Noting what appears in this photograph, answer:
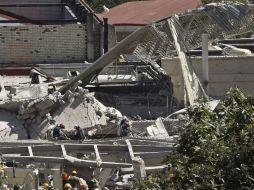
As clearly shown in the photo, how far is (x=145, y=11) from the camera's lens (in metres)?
68.6

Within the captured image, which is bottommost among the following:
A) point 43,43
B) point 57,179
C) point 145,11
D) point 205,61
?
point 57,179

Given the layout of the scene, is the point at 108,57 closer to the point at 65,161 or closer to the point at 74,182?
the point at 65,161

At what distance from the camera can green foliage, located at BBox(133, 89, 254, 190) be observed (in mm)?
15000

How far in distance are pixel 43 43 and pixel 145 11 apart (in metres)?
20.0

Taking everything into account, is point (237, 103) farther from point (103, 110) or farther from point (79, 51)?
point (79, 51)

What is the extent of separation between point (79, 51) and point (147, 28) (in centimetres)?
1263

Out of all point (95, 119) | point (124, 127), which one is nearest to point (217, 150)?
point (124, 127)

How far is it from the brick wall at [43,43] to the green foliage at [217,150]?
3280 cm

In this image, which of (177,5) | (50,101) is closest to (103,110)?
(50,101)

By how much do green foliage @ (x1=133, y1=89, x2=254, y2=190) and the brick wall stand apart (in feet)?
108

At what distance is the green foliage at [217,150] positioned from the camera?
1500 centimetres

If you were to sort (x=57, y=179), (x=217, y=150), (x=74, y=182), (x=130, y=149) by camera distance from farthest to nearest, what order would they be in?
1. (x=130, y=149)
2. (x=57, y=179)
3. (x=74, y=182)
4. (x=217, y=150)

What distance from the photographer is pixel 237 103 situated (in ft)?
52.4

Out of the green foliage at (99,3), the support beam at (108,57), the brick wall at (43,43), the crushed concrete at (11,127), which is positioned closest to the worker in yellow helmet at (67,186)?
the crushed concrete at (11,127)
